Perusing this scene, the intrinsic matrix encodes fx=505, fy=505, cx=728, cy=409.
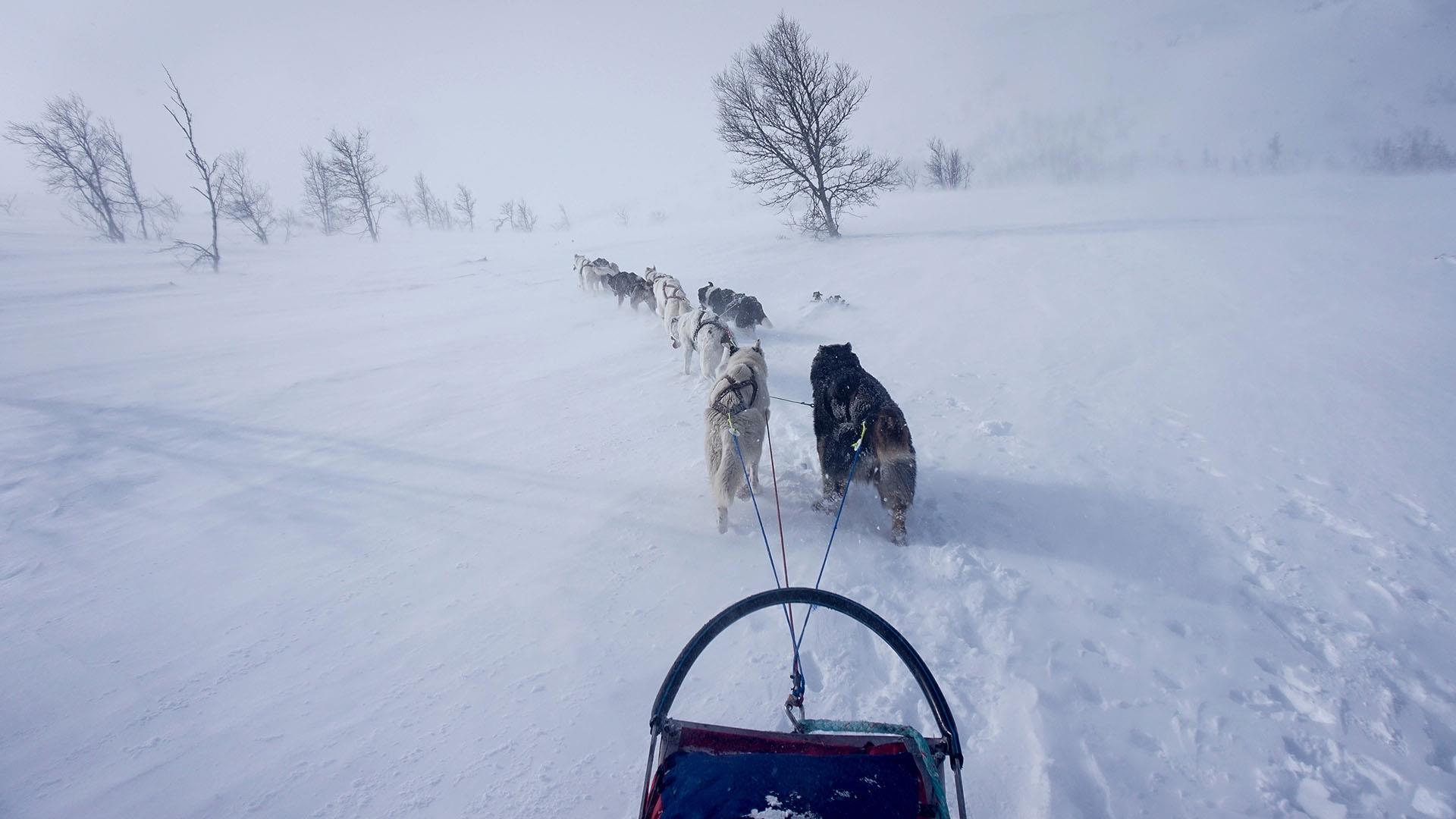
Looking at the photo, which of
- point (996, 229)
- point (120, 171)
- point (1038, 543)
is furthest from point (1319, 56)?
point (120, 171)

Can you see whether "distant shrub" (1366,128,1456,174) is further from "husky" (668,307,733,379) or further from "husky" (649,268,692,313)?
"husky" (668,307,733,379)

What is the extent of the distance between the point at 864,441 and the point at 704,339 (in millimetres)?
3693

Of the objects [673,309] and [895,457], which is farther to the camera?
[673,309]

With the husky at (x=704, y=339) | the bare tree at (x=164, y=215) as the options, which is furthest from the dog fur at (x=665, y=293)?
the bare tree at (x=164, y=215)

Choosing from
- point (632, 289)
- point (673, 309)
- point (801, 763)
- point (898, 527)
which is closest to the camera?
point (801, 763)

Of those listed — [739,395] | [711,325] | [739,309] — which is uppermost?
[739,309]

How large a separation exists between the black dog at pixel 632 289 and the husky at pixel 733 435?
24.5ft

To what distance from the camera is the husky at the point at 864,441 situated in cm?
370

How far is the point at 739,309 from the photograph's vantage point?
964 cm

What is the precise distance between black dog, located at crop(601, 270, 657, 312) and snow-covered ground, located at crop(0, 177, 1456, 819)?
319cm

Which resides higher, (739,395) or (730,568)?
(739,395)

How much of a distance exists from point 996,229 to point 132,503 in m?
19.3

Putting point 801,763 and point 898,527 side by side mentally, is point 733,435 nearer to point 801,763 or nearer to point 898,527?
point 898,527

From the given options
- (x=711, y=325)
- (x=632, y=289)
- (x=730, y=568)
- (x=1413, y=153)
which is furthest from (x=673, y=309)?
(x=1413, y=153)
